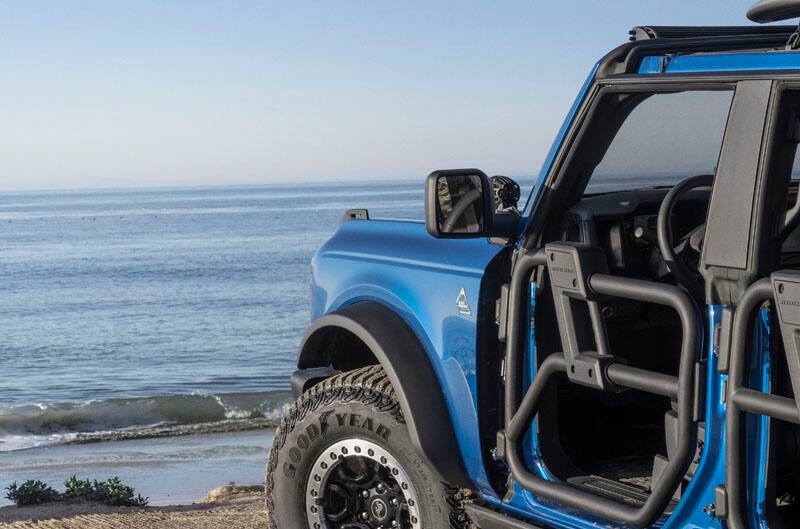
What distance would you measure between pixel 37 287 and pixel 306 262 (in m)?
12.0

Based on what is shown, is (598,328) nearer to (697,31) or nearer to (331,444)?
(697,31)

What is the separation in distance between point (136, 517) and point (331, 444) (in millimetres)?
3763

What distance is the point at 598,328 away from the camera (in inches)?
122

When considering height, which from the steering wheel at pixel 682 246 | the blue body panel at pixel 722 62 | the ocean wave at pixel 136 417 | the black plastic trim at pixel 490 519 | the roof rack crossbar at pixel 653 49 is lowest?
the ocean wave at pixel 136 417

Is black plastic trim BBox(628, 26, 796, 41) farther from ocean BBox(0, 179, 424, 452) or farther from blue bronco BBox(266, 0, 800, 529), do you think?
ocean BBox(0, 179, 424, 452)

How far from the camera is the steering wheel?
2959 mm

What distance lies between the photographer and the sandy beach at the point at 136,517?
22.5 feet

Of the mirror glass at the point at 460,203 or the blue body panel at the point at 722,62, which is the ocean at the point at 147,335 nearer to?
the mirror glass at the point at 460,203

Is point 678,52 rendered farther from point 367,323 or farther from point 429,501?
point 429,501

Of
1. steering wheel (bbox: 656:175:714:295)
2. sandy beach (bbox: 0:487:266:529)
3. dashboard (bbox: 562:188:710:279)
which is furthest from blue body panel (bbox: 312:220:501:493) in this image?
sandy beach (bbox: 0:487:266:529)

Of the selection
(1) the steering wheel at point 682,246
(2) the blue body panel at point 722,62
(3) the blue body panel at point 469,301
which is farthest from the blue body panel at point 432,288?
(2) the blue body panel at point 722,62

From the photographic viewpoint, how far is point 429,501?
3703 mm

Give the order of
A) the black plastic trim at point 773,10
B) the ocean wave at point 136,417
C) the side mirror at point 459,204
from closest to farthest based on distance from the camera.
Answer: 1. the black plastic trim at point 773,10
2. the side mirror at point 459,204
3. the ocean wave at point 136,417

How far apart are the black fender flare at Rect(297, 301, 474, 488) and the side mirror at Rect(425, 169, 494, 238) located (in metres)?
0.59
